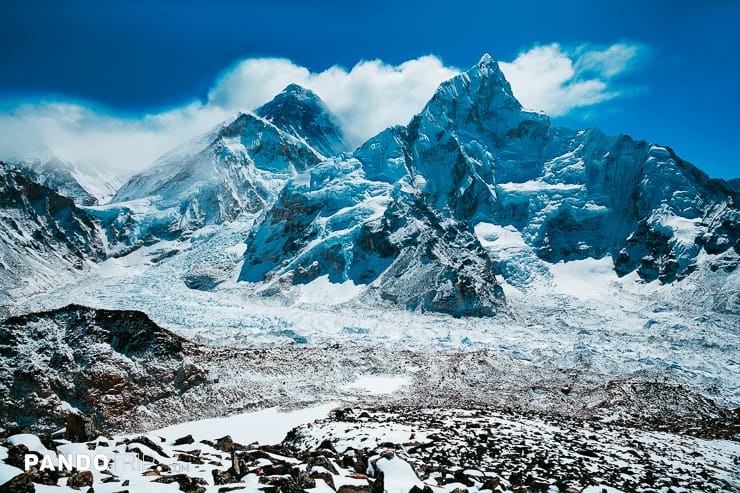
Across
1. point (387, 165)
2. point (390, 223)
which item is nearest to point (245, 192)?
point (387, 165)

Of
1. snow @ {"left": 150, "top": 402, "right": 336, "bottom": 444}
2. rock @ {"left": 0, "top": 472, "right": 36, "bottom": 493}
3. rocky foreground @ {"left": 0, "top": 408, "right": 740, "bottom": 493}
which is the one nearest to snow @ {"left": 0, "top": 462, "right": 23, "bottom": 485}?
rocky foreground @ {"left": 0, "top": 408, "right": 740, "bottom": 493}

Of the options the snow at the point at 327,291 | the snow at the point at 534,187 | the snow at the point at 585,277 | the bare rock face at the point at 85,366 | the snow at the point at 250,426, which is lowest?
the snow at the point at 250,426

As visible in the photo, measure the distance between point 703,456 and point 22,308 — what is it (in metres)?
96.0

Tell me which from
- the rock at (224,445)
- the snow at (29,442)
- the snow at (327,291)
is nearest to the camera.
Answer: the snow at (29,442)

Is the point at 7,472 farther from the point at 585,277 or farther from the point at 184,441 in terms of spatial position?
the point at 585,277

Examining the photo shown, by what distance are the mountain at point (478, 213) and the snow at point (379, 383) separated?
48312 millimetres

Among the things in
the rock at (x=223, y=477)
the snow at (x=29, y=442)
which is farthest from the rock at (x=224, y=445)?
the snow at (x=29, y=442)

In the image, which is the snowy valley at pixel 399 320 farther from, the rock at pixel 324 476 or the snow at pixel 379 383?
the snow at pixel 379 383

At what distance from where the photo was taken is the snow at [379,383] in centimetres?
4503

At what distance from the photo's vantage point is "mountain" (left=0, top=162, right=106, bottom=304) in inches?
4213

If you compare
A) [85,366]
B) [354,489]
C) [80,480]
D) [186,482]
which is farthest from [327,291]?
[80,480]

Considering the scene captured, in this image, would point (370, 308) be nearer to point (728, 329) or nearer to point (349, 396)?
point (349, 396)

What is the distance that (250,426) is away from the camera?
31.7m

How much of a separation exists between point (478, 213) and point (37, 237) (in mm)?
127714
